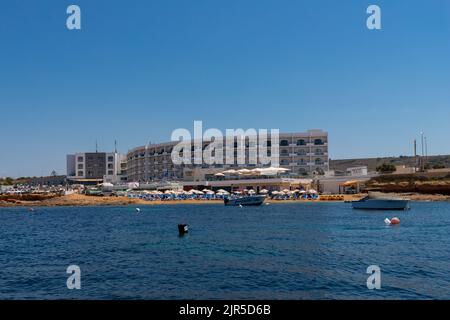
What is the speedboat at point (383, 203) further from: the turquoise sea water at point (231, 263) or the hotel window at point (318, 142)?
the hotel window at point (318, 142)

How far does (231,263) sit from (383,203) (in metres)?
46.3

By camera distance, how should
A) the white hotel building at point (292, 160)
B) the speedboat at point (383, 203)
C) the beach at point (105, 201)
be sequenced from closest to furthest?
the speedboat at point (383, 203)
the beach at point (105, 201)
the white hotel building at point (292, 160)

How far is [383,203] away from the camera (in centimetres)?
6262

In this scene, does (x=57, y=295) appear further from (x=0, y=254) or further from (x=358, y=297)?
(x=0, y=254)

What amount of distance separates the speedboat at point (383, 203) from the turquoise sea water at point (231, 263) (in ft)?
85.4

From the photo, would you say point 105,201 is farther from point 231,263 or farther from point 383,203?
point 231,263

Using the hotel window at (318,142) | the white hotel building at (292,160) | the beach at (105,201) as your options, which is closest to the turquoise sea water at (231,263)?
the beach at (105,201)

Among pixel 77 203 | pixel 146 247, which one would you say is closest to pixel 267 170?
pixel 77 203

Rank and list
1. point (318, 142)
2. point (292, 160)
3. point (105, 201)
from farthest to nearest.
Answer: point (292, 160), point (318, 142), point (105, 201)

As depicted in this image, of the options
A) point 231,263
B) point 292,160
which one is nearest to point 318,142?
point 292,160

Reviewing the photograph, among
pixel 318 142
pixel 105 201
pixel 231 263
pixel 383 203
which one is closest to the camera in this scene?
pixel 231 263

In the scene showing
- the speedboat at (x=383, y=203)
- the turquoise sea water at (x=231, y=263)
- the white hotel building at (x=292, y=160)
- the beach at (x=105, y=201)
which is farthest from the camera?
the white hotel building at (x=292, y=160)

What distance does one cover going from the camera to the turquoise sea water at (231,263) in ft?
53.3

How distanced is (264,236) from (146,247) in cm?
896
